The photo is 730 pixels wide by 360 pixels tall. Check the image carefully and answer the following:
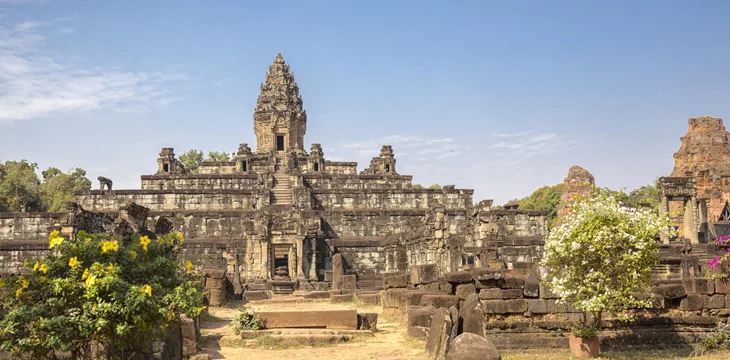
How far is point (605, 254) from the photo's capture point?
11750 mm

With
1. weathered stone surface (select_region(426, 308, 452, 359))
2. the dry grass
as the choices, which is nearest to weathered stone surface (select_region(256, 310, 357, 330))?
weathered stone surface (select_region(426, 308, 452, 359))

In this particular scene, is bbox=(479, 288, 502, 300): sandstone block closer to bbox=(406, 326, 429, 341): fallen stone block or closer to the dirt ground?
the dirt ground

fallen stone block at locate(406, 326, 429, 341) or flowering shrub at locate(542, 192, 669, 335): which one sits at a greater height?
flowering shrub at locate(542, 192, 669, 335)

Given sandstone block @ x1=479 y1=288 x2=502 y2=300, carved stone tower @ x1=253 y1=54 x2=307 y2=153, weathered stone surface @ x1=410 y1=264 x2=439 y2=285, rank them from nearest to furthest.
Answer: sandstone block @ x1=479 y1=288 x2=502 y2=300 → weathered stone surface @ x1=410 y1=264 x2=439 y2=285 → carved stone tower @ x1=253 y1=54 x2=307 y2=153

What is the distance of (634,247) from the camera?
11828 mm

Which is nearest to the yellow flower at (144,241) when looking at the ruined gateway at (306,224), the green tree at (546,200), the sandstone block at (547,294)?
the sandstone block at (547,294)

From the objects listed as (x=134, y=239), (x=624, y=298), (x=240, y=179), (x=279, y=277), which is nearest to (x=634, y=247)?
(x=624, y=298)

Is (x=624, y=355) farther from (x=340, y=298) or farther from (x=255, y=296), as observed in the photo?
(x=255, y=296)

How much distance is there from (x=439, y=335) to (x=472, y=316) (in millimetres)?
683

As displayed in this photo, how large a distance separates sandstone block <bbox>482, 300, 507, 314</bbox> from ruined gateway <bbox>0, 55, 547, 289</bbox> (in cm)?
1099

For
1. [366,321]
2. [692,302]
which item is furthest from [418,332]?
[692,302]

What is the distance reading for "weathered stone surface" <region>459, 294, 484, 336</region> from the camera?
1169 centimetres

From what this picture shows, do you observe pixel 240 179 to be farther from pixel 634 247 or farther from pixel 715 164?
pixel 634 247

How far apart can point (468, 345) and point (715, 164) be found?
151 feet
